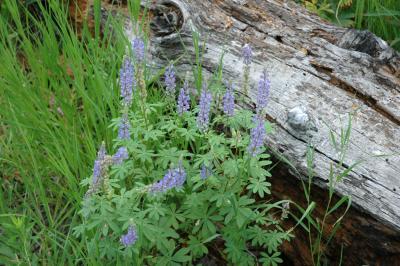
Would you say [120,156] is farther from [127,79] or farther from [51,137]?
[51,137]

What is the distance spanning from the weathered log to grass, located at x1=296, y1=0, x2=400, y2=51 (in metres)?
0.71

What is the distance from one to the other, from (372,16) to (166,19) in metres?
1.56

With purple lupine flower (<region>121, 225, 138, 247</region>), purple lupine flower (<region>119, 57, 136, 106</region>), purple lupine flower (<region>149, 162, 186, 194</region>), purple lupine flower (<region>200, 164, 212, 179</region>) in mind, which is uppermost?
purple lupine flower (<region>119, 57, 136, 106</region>)

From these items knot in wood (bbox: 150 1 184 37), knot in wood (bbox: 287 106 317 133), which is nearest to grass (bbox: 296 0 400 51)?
knot in wood (bbox: 150 1 184 37)

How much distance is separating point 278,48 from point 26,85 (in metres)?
1.37

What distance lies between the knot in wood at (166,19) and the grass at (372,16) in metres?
1.24

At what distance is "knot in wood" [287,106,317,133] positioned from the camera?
2.66 meters

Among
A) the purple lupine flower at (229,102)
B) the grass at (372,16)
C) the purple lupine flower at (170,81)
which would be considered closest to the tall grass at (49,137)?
the purple lupine flower at (170,81)

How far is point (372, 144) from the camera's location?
2617 millimetres

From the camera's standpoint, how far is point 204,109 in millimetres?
2289

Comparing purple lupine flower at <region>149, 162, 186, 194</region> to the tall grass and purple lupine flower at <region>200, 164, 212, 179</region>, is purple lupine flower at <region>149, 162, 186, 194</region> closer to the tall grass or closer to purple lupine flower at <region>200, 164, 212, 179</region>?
purple lupine flower at <region>200, 164, 212, 179</region>

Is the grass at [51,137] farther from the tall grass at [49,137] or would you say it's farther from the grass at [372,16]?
the grass at [372,16]

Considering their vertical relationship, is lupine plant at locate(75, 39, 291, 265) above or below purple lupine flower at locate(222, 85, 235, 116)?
below

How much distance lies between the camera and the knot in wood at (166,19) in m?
3.30
